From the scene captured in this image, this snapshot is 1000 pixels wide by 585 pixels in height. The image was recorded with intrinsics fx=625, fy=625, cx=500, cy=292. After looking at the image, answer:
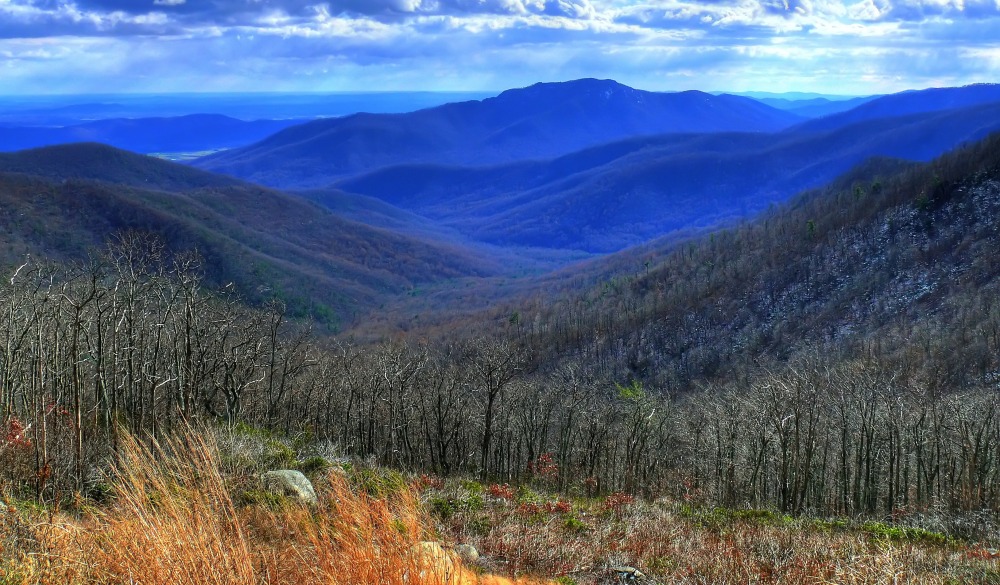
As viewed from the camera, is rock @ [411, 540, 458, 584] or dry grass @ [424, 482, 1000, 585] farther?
dry grass @ [424, 482, 1000, 585]

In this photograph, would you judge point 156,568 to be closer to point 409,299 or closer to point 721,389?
point 721,389

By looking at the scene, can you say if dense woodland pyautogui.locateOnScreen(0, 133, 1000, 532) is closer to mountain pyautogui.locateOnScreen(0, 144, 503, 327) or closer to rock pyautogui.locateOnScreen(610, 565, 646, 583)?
rock pyautogui.locateOnScreen(610, 565, 646, 583)

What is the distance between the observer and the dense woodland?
73.0ft

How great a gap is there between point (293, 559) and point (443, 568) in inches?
74.6

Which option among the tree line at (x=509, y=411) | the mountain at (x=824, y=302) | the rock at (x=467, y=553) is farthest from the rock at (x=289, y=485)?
the mountain at (x=824, y=302)

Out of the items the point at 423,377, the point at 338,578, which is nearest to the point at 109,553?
Answer: the point at 338,578

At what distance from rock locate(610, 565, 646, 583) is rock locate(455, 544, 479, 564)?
2.30 m

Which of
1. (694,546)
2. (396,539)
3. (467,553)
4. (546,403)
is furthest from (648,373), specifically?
(396,539)

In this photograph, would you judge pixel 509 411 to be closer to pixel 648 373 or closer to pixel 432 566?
pixel 432 566

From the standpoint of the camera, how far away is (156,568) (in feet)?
20.4

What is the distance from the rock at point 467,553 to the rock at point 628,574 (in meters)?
2.30

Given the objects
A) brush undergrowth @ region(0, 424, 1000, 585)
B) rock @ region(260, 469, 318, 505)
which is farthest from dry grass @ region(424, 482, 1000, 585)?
rock @ region(260, 469, 318, 505)

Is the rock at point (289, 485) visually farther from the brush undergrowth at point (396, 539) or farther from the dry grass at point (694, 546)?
the dry grass at point (694, 546)

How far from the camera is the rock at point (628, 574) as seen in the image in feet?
33.1
